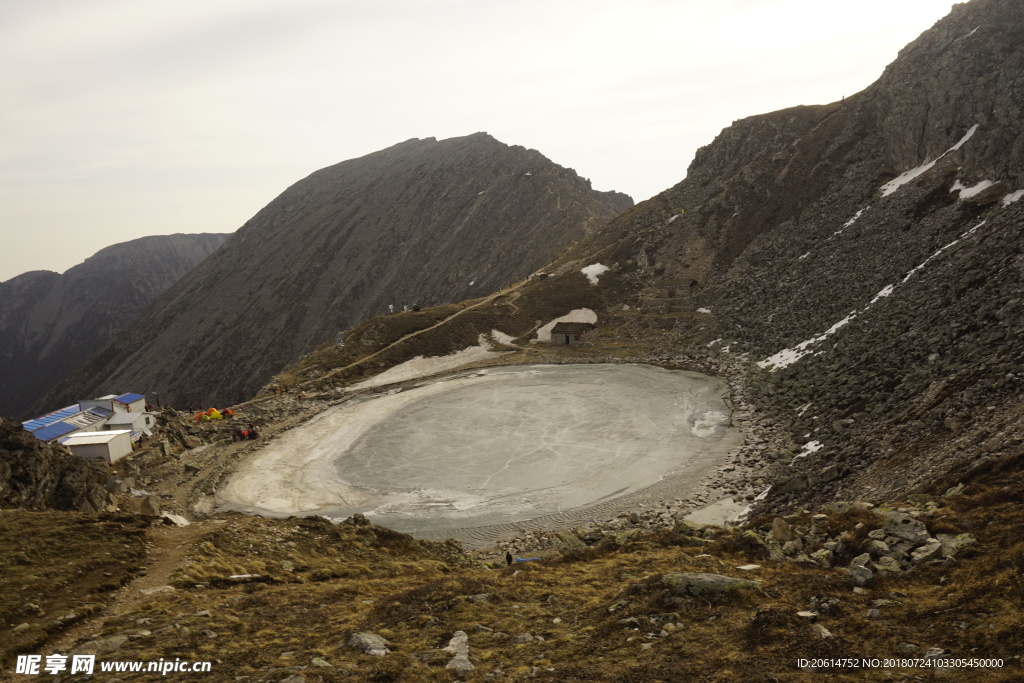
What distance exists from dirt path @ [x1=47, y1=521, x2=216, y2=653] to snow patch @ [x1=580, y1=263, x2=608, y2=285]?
73.5 m

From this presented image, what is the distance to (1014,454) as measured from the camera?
2216 cm

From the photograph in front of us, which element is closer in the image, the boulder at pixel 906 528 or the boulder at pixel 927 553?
the boulder at pixel 927 553

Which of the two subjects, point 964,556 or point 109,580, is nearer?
point 964,556

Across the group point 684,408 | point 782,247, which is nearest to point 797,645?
point 684,408

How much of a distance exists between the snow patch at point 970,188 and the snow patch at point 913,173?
29.7 ft

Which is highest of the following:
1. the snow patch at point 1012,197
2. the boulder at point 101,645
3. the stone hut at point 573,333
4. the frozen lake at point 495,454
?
the snow patch at point 1012,197

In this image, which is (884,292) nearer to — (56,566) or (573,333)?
(573,333)

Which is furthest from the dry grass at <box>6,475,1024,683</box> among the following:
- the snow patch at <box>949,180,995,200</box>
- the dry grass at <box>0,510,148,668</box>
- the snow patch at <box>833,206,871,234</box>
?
the snow patch at <box>833,206,871,234</box>

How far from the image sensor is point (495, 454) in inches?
1891

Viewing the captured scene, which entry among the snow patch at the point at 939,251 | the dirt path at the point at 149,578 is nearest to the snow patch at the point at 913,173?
the snow patch at the point at 939,251

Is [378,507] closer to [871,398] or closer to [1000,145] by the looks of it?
[871,398]

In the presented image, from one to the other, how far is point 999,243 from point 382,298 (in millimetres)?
144904

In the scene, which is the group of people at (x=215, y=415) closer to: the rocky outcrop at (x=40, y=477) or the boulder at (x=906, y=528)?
the rocky outcrop at (x=40, y=477)

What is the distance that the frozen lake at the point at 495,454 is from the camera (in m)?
39.6
